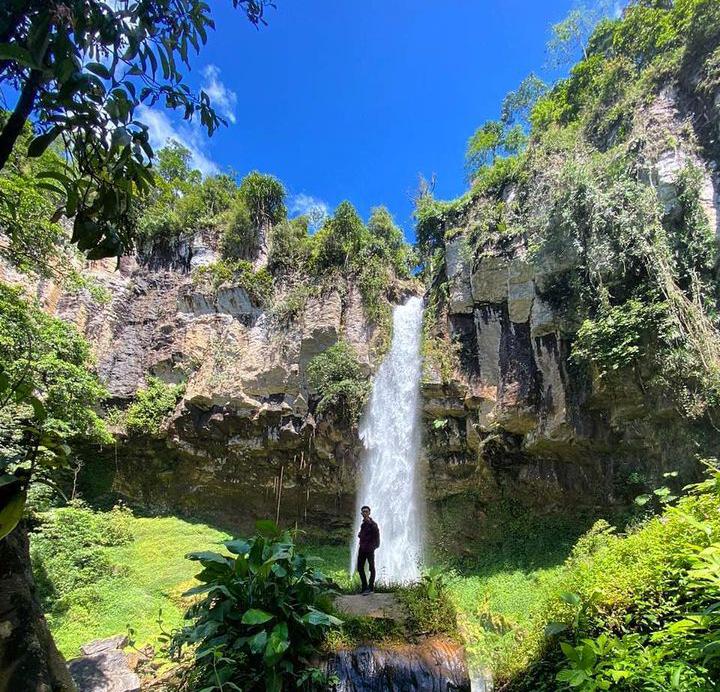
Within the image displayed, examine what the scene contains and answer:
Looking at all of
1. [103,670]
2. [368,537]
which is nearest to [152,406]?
[103,670]

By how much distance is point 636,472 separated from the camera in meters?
9.97

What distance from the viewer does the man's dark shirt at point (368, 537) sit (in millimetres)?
6695

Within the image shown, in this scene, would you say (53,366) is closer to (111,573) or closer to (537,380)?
(111,573)

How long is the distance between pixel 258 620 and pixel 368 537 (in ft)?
8.93

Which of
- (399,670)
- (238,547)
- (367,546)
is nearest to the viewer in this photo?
(399,670)

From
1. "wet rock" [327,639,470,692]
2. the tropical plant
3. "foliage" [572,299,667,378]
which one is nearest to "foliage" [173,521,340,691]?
"wet rock" [327,639,470,692]

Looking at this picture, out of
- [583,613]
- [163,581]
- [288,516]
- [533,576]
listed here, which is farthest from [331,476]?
[583,613]

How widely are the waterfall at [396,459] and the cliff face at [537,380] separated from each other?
0.62 m

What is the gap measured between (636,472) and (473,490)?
4175mm

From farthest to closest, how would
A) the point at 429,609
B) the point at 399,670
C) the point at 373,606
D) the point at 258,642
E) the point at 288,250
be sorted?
the point at 288,250
the point at 373,606
the point at 429,609
the point at 399,670
the point at 258,642

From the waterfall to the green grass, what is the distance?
182 inches

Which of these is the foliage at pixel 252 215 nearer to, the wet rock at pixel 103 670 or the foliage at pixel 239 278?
the foliage at pixel 239 278

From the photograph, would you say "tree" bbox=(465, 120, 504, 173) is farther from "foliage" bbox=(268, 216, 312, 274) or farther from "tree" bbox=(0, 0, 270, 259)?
"tree" bbox=(0, 0, 270, 259)

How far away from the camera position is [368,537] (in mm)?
6734
